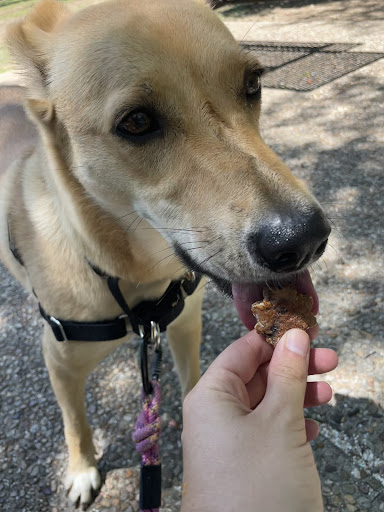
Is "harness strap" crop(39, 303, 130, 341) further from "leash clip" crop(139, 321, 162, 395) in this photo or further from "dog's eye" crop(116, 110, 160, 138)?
"dog's eye" crop(116, 110, 160, 138)

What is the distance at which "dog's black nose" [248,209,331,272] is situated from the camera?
130 cm

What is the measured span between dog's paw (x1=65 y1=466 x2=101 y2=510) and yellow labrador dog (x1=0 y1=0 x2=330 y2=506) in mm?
544

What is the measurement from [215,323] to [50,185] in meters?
1.58

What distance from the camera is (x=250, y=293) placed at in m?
1.61

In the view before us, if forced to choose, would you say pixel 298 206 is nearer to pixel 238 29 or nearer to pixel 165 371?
pixel 165 371

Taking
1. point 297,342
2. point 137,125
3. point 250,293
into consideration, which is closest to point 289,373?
point 297,342

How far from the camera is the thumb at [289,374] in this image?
1245 millimetres

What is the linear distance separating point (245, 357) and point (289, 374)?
27cm

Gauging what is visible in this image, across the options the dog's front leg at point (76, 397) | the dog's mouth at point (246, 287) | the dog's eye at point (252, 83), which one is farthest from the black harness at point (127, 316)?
the dog's eye at point (252, 83)

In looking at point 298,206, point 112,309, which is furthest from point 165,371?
point 298,206

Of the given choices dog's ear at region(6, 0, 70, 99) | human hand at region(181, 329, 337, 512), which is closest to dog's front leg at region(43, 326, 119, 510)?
human hand at region(181, 329, 337, 512)

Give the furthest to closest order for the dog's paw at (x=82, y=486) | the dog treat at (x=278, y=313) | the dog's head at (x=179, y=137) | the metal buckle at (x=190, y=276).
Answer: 1. the dog's paw at (x=82, y=486)
2. the metal buckle at (x=190, y=276)
3. the dog treat at (x=278, y=313)
4. the dog's head at (x=179, y=137)

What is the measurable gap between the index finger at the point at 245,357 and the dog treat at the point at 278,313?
0.15ft

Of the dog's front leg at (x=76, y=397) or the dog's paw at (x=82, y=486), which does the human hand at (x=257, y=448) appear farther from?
the dog's paw at (x=82, y=486)
